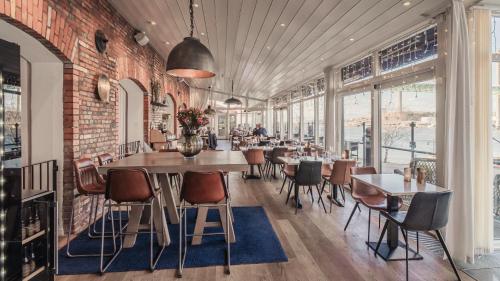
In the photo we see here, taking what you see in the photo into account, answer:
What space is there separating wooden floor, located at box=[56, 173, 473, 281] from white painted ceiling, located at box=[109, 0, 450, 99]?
3071 millimetres

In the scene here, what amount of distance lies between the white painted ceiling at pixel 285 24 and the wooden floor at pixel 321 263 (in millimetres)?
3071

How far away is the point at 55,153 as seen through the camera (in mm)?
3680

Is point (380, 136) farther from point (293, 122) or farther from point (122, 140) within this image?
point (293, 122)

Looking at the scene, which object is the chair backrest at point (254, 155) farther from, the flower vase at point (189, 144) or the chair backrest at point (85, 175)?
the chair backrest at point (85, 175)

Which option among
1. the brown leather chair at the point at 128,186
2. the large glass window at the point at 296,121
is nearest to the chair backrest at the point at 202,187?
the brown leather chair at the point at 128,186

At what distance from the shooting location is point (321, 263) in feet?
10.2

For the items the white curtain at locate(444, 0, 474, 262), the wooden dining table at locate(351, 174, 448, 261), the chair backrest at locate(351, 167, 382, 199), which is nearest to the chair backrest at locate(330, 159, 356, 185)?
the chair backrest at locate(351, 167, 382, 199)

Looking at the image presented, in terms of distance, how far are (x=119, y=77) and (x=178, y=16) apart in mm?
1509

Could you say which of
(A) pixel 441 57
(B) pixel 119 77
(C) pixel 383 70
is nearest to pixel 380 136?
(C) pixel 383 70

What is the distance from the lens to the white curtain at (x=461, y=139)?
10.6 ft

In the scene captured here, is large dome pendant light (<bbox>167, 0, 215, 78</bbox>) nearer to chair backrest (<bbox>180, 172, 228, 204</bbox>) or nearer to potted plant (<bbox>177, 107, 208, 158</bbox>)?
potted plant (<bbox>177, 107, 208, 158</bbox>)

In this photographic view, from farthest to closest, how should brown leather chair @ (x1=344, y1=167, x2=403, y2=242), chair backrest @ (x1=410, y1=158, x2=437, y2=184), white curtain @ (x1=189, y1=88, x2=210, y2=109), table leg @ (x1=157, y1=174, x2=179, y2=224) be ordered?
white curtain @ (x1=189, y1=88, x2=210, y2=109)
chair backrest @ (x1=410, y1=158, x2=437, y2=184)
table leg @ (x1=157, y1=174, x2=179, y2=224)
brown leather chair @ (x1=344, y1=167, x2=403, y2=242)

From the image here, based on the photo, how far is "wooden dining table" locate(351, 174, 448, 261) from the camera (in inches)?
121

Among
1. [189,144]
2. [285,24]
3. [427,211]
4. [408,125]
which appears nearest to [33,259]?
[189,144]
